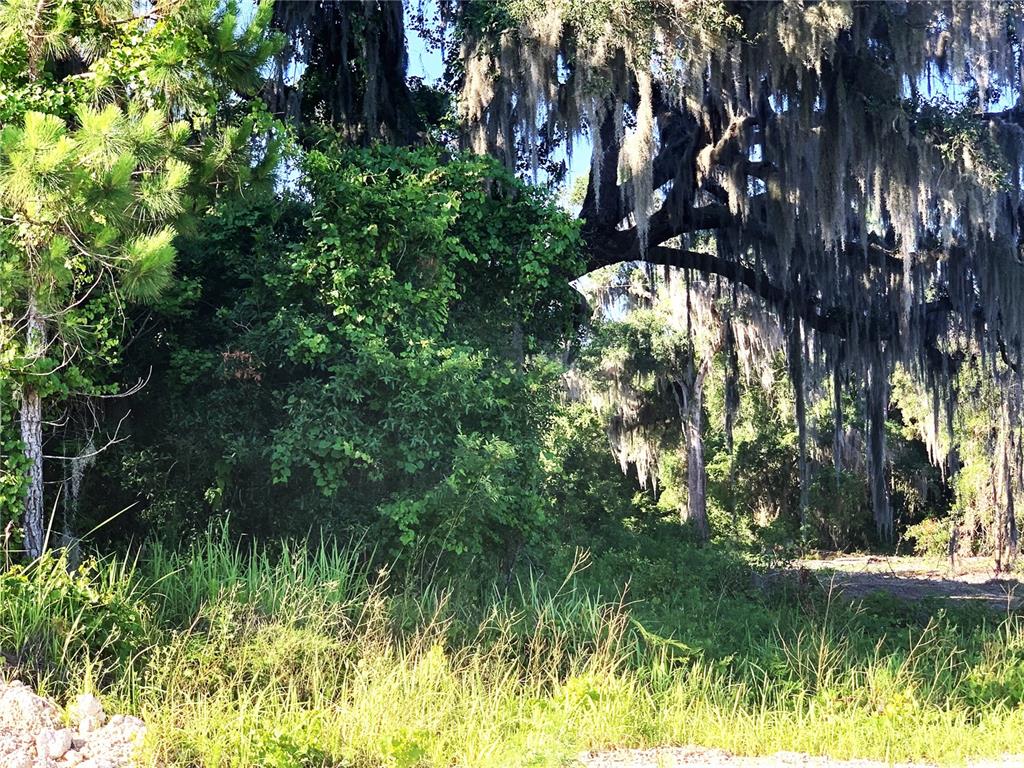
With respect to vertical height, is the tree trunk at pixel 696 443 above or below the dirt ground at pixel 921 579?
above

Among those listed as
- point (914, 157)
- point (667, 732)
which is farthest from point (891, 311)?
point (667, 732)

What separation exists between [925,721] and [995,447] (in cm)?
1250

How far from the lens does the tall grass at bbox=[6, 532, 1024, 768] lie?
4.85 metres

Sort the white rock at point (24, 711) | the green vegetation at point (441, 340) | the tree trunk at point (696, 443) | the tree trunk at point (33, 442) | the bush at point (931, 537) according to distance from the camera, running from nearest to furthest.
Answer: the white rock at point (24, 711)
the green vegetation at point (441, 340)
the tree trunk at point (33, 442)
the tree trunk at point (696, 443)
the bush at point (931, 537)

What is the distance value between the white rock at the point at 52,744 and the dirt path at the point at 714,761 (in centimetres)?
231

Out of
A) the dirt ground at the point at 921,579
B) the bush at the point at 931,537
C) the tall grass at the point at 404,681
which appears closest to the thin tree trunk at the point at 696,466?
the dirt ground at the point at 921,579

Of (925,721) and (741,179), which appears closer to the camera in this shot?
(925,721)

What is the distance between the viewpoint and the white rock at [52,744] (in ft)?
14.7

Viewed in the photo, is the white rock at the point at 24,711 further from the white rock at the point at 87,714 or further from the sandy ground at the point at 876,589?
the sandy ground at the point at 876,589

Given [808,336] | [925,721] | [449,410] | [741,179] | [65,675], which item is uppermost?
[741,179]

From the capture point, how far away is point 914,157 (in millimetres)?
10805

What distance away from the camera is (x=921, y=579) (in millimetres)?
17281

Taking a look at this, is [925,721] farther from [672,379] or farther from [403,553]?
[672,379]

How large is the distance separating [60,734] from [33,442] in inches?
103
